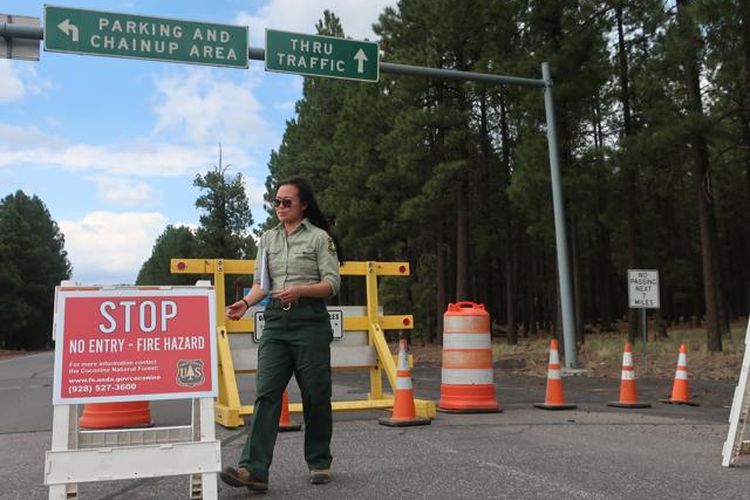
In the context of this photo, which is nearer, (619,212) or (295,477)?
(295,477)

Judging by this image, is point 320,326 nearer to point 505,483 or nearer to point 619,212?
point 505,483

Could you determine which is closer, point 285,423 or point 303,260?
point 303,260

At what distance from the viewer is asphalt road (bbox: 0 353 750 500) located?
4809mm

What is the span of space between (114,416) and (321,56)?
8916mm

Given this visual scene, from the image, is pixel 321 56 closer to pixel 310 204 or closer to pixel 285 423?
pixel 285 423

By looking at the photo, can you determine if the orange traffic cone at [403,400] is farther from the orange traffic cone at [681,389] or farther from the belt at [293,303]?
the orange traffic cone at [681,389]

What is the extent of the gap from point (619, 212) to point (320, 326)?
26.8m

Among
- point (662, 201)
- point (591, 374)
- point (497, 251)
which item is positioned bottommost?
point (591, 374)

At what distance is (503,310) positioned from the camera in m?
59.7

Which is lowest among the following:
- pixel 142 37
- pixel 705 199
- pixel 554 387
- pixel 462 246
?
pixel 554 387

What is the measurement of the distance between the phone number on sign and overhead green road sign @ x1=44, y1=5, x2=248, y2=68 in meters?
10.4

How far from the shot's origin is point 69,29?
12906mm

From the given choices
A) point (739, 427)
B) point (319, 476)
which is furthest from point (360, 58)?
point (319, 476)

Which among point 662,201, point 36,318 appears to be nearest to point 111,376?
point 662,201
